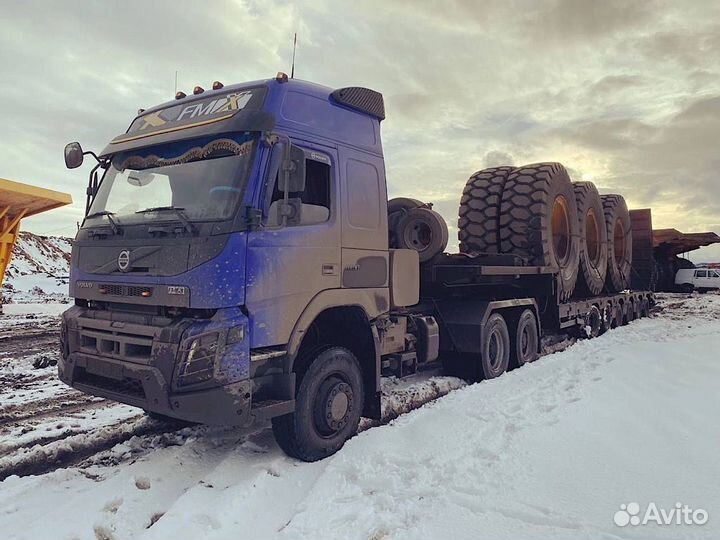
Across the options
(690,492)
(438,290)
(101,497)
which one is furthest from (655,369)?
(101,497)

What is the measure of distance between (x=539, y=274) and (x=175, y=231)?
5.90 metres

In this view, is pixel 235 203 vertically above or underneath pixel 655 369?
above

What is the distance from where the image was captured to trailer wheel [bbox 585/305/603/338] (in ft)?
34.0

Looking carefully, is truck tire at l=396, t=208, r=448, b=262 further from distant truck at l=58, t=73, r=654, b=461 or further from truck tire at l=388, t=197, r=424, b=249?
distant truck at l=58, t=73, r=654, b=461

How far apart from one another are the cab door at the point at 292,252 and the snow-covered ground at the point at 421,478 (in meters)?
1.14

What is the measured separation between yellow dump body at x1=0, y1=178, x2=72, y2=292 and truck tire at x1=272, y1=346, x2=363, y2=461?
27.0 ft

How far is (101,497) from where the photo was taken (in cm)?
357

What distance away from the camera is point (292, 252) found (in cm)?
409

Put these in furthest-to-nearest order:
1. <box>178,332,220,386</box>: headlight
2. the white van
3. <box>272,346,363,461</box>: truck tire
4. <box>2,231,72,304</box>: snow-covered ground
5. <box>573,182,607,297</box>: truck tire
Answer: the white van
<box>2,231,72,304</box>: snow-covered ground
<box>573,182,607,297</box>: truck tire
<box>272,346,363,461</box>: truck tire
<box>178,332,220,386</box>: headlight

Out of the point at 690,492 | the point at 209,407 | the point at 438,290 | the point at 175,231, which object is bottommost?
the point at 690,492

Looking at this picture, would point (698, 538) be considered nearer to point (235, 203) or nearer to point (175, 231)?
point (235, 203)

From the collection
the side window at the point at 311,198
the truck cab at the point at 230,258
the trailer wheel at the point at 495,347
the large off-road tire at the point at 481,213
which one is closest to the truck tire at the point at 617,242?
the large off-road tire at the point at 481,213

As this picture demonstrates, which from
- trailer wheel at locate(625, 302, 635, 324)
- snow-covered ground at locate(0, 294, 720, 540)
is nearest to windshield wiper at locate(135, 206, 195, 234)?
snow-covered ground at locate(0, 294, 720, 540)

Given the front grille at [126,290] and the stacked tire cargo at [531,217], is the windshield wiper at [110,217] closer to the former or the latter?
the front grille at [126,290]
